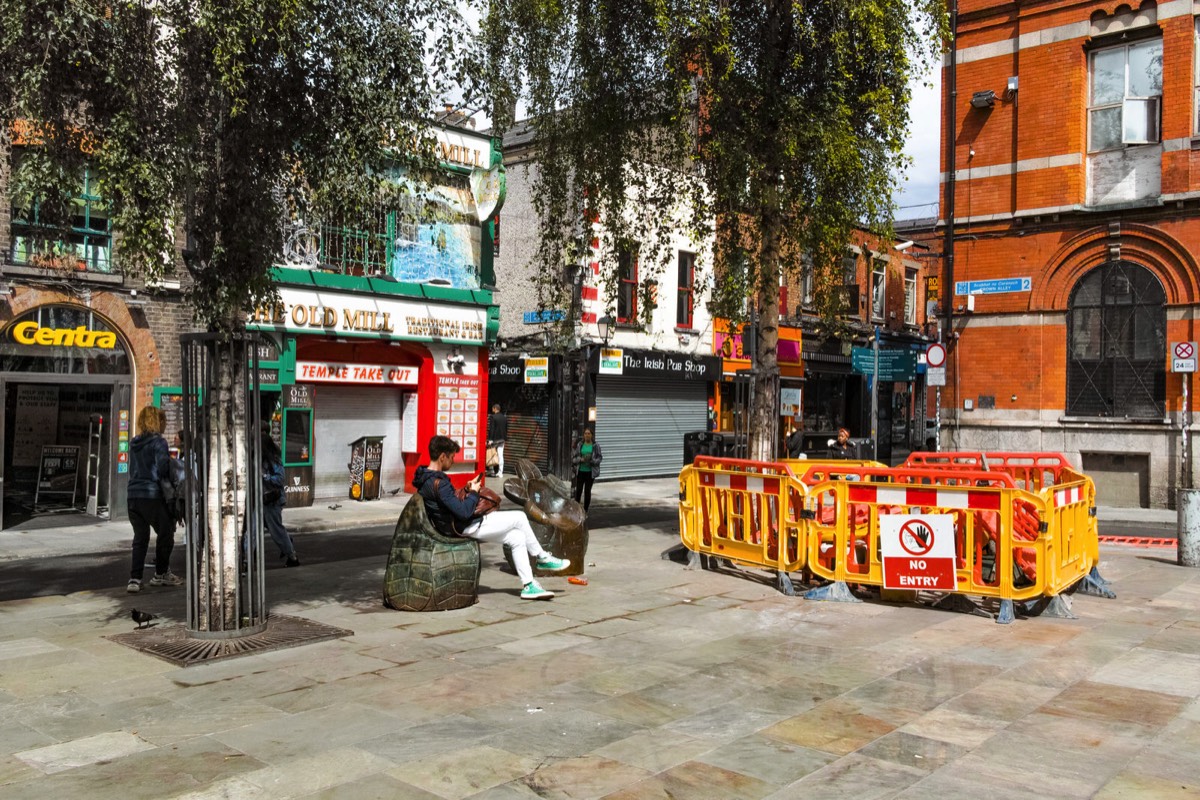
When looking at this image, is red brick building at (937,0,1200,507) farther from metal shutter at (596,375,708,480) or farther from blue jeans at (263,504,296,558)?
blue jeans at (263,504,296,558)

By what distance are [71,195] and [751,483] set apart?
270 inches

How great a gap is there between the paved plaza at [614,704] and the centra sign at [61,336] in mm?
6610

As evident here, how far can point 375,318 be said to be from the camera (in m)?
19.0

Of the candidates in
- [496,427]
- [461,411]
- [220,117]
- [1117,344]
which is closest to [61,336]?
[461,411]

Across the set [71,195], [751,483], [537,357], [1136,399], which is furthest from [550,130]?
[1136,399]

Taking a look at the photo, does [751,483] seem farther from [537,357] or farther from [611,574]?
[537,357]

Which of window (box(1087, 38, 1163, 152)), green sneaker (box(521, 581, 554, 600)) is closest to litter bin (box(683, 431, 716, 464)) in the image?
window (box(1087, 38, 1163, 152))

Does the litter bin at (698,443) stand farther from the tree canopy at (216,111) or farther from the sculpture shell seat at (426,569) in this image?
the tree canopy at (216,111)

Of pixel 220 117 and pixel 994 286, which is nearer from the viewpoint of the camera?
pixel 220 117

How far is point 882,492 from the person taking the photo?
9359 millimetres

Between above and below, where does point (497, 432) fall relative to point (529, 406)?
below

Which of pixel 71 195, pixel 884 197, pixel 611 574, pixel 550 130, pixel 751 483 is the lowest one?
pixel 611 574

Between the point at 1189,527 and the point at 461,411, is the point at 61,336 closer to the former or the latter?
the point at 461,411

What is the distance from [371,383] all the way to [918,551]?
12825 millimetres
